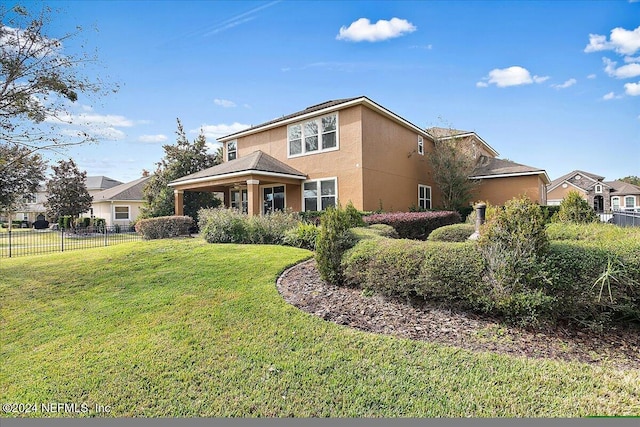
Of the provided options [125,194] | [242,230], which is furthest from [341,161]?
[125,194]

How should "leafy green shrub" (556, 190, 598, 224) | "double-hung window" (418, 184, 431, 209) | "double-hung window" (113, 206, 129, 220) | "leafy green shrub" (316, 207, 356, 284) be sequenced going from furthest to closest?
"double-hung window" (113, 206, 129, 220), "double-hung window" (418, 184, 431, 209), "leafy green shrub" (556, 190, 598, 224), "leafy green shrub" (316, 207, 356, 284)

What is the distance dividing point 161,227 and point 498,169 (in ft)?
62.2

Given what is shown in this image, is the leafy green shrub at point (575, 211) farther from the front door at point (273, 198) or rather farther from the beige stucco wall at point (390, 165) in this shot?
the front door at point (273, 198)

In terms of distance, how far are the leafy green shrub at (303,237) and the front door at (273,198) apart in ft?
20.1

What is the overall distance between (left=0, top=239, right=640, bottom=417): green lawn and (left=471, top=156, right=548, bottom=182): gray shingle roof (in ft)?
58.4

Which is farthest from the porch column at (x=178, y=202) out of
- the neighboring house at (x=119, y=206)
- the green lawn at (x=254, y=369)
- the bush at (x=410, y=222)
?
the neighboring house at (x=119, y=206)

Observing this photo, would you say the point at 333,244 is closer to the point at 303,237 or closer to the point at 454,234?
the point at 303,237

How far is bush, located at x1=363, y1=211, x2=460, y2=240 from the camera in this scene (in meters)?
11.8

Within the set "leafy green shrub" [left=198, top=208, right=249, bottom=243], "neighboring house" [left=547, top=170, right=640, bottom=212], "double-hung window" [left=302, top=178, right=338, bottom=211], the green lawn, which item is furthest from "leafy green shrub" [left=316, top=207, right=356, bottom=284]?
"neighboring house" [left=547, top=170, right=640, bottom=212]

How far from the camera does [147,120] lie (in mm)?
6141

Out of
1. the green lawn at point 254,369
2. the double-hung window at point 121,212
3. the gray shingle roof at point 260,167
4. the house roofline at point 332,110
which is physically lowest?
the green lawn at point 254,369

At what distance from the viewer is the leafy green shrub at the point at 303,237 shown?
9.83 meters

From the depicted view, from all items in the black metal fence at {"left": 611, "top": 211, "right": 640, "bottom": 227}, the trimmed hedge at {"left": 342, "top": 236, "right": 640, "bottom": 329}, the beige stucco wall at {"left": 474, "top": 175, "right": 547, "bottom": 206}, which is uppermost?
the beige stucco wall at {"left": 474, "top": 175, "right": 547, "bottom": 206}

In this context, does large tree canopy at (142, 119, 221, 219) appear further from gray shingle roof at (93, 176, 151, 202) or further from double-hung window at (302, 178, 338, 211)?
double-hung window at (302, 178, 338, 211)
